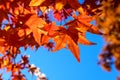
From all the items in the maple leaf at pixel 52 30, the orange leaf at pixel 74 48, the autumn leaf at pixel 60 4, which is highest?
the autumn leaf at pixel 60 4

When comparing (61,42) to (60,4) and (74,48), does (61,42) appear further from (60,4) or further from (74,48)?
(60,4)

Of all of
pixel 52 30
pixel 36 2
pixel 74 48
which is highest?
pixel 36 2

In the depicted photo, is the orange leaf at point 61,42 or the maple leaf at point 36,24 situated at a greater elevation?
the maple leaf at point 36,24

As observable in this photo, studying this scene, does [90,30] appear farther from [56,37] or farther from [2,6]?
[2,6]

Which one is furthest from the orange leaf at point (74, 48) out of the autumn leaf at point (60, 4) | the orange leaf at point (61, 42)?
the autumn leaf at point (60, 4)

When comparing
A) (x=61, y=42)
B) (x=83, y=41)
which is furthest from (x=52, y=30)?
(x=83, y=41)

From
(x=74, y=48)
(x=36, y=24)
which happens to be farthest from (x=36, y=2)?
(x=74, y=48)

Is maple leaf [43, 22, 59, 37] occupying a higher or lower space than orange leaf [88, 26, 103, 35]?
higher

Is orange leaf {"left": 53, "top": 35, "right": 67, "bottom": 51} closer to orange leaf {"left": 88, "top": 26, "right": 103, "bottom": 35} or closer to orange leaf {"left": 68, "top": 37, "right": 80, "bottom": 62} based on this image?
orange leaf {"left": 68, "top": 37, "right": 80, "bottom": 62}

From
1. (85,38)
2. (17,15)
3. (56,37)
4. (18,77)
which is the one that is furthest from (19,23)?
(18,77)

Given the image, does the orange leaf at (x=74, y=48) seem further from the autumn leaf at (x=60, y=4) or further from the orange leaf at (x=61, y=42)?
the autumn leaf at (x=60, y=4)

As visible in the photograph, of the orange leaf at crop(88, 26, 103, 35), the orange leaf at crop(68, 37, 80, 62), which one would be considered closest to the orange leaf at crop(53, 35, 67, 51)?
the orange leaf at crop(68, 37, 80, 62)

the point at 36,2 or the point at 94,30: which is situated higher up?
the point at 36,2

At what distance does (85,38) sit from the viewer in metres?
1.54
